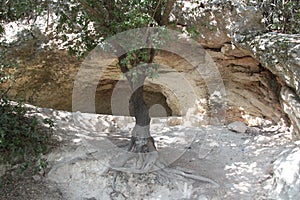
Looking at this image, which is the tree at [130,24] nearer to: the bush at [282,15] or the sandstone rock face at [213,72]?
the sandstone rock face at [213,72]

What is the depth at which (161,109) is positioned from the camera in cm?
822

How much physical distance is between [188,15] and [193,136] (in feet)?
7.83

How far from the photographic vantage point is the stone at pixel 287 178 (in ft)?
10.1

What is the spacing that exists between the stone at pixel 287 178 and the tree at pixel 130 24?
0.89 m

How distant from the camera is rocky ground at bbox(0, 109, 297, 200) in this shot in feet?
11.3

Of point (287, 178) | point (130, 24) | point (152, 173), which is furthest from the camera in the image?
point (152, 173)

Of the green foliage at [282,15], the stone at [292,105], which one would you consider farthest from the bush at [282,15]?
the stone at [292,105]

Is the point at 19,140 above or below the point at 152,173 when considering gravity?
above

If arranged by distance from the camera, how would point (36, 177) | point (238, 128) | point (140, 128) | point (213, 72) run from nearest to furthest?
point (36, 177)
point (140, 128)
point (238, 128)
point (213, 72)

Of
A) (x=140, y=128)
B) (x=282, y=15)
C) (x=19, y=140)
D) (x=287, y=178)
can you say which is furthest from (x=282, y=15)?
(x=19, y=140)

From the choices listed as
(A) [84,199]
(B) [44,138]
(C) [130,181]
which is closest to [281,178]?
(C) [130,181]

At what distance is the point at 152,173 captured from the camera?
3660mm

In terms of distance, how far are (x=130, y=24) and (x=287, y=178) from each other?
2412 millimetres

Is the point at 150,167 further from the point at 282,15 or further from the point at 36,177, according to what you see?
the point at 282,15
